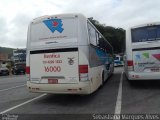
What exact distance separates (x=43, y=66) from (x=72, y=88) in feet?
4.58

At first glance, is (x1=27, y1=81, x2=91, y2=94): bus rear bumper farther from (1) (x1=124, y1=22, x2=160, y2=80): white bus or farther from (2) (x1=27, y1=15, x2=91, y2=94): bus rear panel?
(1) (x1=124, y1=22, x2=160, y2=80): white bus

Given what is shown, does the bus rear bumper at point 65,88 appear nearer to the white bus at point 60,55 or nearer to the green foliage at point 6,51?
the white bus at point 60,55

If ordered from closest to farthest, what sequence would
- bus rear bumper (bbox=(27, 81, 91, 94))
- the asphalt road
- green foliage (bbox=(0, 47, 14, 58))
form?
the asphalt road, bus rear bumper (bbox=(27, 81, 91, 94)), green foliage (bbox=(0, 47, 14, 58))

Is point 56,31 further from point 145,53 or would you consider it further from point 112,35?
point 112,35

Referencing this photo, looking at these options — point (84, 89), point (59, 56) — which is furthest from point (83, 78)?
point (59, 56)

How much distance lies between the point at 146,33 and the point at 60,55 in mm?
4958

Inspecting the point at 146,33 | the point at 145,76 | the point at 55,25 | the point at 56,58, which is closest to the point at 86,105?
the point at 56,58

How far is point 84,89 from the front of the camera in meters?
9.19

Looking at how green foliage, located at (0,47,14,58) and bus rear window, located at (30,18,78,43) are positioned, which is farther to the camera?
green foliage, located at (0,47,14,58)

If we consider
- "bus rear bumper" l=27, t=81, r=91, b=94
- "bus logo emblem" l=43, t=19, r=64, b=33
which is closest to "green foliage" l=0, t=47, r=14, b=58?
"bus logo emblem" l=43, t=19, r=64, b=33

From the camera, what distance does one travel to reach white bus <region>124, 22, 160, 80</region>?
12.0 m

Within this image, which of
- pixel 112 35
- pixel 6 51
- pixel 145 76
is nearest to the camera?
pixel 145 76

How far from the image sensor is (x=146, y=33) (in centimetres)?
1255

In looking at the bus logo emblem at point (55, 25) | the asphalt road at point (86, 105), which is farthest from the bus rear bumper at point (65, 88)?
the bus logo emblem at point (55, 25)
